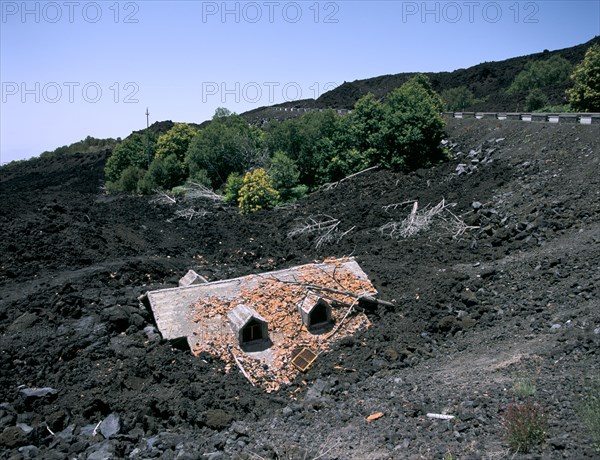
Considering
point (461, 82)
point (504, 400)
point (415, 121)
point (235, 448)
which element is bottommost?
point (235, 448)

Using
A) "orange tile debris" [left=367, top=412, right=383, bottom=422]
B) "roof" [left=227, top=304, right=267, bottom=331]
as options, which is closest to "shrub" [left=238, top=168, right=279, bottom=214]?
"roof" [left=227, top=304, right=267, bottom=331]

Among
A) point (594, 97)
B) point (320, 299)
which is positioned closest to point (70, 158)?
point (594, 97)

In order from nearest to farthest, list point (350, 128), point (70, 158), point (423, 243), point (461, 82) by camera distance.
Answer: point (423, 243)
point (350, 128)
point (70, 158)
point (461, 82)

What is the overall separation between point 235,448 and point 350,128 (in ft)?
74.5

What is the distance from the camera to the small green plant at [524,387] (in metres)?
8.21

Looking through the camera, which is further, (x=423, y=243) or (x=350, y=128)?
(x=350, y=128)

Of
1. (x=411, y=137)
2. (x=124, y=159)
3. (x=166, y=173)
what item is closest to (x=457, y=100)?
(x=124, y=159)

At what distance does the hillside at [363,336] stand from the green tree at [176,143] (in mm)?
15552

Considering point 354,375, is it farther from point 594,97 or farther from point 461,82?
point 461,82

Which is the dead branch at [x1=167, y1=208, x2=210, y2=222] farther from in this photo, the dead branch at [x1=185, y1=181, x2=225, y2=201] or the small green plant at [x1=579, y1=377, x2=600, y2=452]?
the small green plant at [x1=579, y1=377, x2=600, y2=452]

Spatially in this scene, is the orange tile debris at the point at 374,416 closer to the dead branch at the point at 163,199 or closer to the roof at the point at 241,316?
the roof at the point at 241,316

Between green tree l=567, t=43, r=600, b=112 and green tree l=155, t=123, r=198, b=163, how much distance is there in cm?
2352

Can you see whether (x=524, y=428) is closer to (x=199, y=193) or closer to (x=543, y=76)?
(x=199, y=193)

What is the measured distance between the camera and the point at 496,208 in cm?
1889
